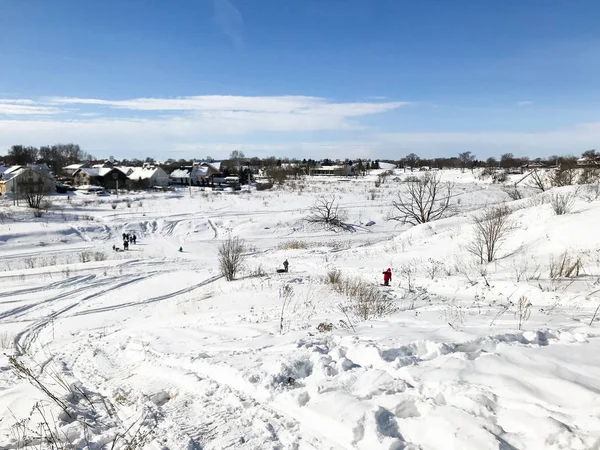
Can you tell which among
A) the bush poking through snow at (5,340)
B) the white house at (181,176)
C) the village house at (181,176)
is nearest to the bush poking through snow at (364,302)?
the bush poking through snow at (5,340)

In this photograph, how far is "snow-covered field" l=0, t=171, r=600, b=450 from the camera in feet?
12.0

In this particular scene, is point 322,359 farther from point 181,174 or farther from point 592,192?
point 181,174

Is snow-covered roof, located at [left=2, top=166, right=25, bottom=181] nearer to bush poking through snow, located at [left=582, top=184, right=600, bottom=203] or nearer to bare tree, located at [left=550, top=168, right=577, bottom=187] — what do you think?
bare tree, located at [left=550, top=168, right=577, bottom=187]

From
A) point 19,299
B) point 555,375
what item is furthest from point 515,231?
point 19,299

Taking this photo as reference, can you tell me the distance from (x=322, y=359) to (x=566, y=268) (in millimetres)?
9767

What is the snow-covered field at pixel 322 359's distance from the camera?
365cm

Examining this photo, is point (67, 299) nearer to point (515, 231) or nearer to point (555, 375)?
point (555, 375)

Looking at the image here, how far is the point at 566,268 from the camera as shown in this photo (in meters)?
11.5

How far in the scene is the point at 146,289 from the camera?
18.2 metres

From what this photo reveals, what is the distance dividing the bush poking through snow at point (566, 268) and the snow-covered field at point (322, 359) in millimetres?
A: 261

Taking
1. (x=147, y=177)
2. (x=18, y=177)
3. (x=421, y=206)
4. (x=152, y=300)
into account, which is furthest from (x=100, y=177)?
(x=152, y=300)

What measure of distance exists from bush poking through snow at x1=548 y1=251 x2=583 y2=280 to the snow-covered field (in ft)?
0.86

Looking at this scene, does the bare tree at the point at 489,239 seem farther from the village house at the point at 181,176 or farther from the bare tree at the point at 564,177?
the village house at the point at 181,176

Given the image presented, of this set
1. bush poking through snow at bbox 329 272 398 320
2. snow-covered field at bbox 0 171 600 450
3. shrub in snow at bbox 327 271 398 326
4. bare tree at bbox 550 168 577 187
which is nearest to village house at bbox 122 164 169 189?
snow-covered field at bbox 0 171 600 450
